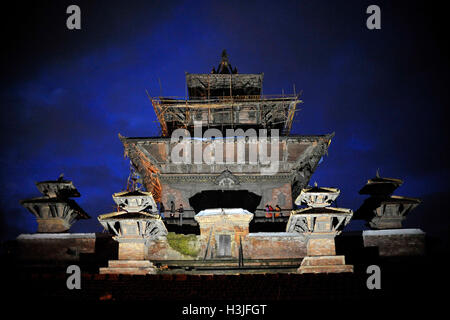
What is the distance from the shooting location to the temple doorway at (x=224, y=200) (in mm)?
22422

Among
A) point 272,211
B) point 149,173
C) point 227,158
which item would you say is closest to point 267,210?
point 272,211

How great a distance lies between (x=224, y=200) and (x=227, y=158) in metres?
3.93

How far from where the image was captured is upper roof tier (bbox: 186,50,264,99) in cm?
2889

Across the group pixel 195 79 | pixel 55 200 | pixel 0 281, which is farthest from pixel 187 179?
pixel 0 281

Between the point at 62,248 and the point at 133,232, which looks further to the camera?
the point at 62,248

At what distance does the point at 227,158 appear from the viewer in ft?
78.9

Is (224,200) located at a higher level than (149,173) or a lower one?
lower

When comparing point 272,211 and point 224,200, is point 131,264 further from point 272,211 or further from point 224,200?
point 272,211

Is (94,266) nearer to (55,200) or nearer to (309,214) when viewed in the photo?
(55,200)

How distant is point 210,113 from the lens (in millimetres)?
27297

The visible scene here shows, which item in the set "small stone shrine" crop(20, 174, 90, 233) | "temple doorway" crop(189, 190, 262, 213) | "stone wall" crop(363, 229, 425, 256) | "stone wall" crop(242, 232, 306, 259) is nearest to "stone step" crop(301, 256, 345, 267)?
"stone wall" crop(242, 232, 306, 259)

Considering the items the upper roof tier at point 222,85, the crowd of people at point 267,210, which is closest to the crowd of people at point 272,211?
the crowd of people at point 267,210

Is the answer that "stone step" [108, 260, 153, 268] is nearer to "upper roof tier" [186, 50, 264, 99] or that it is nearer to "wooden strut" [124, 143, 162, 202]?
"wooden strut" [124, 143, 162, 202]
